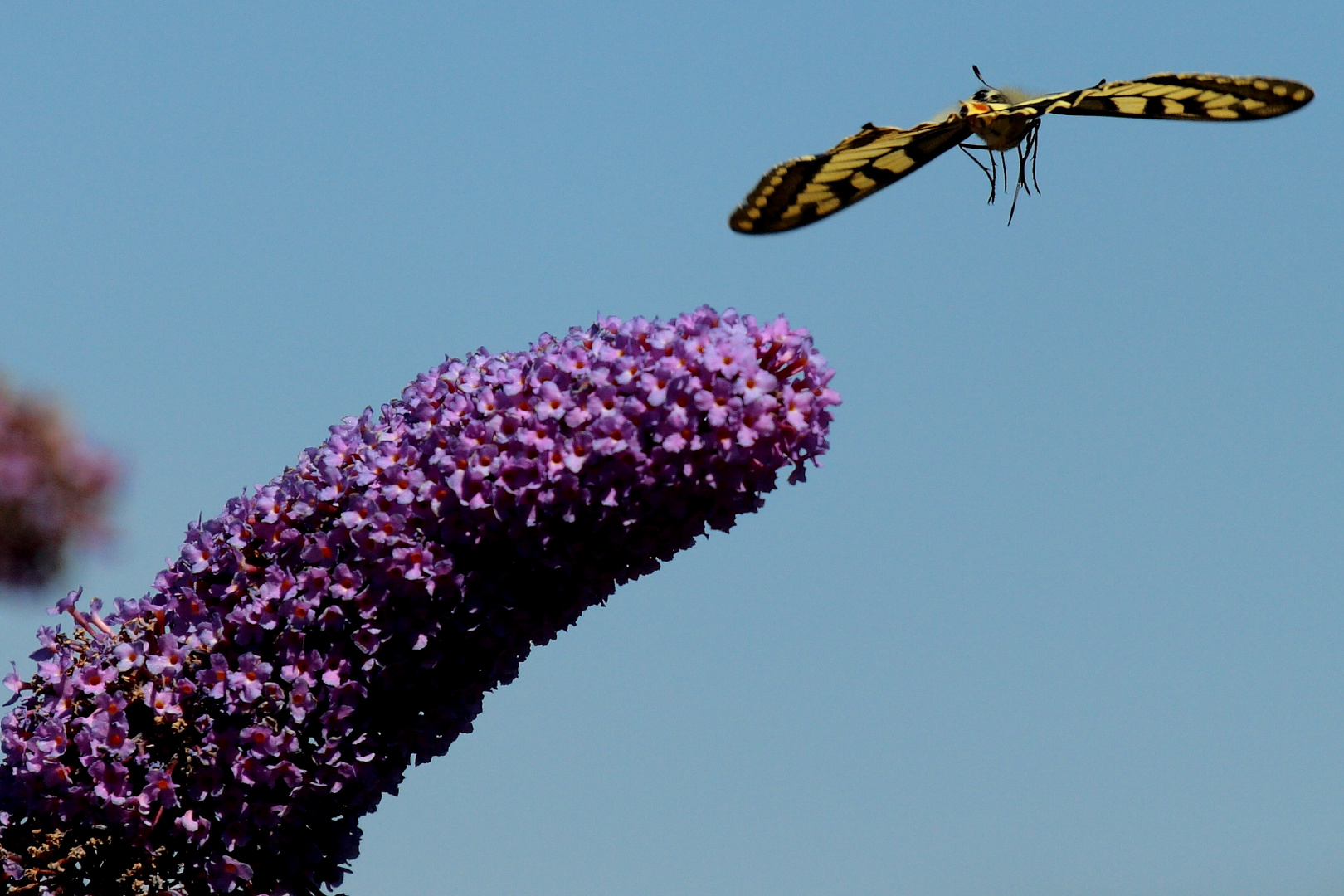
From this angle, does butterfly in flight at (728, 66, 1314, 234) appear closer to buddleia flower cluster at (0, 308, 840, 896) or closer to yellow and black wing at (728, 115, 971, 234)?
yellow and black wing at (728, 115, 971, 234)

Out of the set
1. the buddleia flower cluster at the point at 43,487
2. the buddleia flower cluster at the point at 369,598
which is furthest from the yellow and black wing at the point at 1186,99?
the buddleia flower cluster at the point at 43,487

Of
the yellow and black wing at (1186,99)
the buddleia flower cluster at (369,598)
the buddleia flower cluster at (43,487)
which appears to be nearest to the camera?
the buddleia flower cluster at (369,598)

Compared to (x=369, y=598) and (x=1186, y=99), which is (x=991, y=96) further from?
(x=369, y=598)

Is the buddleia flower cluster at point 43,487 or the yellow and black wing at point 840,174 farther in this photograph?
the buddleia flower cluster at point 43,487

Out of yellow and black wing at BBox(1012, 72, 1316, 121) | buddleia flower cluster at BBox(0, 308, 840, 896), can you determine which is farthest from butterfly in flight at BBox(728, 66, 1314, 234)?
buddleia flower cluster at BBox(0, 308, 840, 896)

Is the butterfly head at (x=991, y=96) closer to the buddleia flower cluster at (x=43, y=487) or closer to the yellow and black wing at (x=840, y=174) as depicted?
the yellow and black wing at (x=840, y=174)

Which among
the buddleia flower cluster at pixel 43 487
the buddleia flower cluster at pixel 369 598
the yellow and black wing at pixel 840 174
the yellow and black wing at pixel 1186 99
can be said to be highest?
the buddleia flower cluster at pixel 43 487

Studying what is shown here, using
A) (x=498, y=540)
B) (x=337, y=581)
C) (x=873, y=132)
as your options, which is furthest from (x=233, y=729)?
(x=873, y=132)
